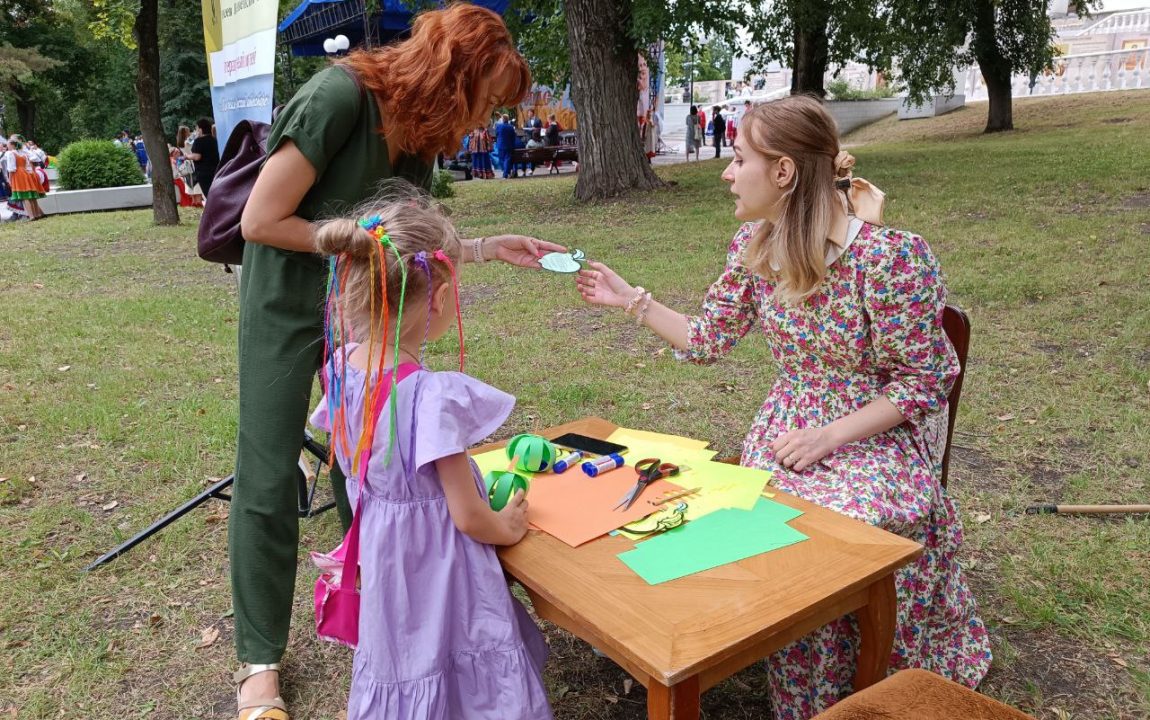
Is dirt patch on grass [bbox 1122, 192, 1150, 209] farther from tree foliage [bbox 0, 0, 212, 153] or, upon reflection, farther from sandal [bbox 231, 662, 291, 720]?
tree foliage [bbox 0, 0, 212, 153]

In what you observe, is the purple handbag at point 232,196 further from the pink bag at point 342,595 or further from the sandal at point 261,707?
Result: the sandal at point 261,707

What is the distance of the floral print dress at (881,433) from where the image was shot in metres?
2.04

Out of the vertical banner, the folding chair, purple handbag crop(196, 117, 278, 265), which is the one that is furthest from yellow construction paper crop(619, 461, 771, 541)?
the vertical banner

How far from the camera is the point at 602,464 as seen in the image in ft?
7.06

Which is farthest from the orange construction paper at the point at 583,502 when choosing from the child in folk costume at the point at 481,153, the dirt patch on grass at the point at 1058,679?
the child in folk costume at the point at 481,153

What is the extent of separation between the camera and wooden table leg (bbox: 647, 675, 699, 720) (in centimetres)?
138

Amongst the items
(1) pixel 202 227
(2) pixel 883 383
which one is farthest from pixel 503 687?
(1) pixel 202 227

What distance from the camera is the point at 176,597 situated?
10.4ft

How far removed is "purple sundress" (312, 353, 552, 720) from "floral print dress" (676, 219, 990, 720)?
78cm

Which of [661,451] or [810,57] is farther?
[810,57]

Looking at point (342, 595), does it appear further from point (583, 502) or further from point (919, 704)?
point (919, 704)

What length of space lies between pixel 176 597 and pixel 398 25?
19.1 meters

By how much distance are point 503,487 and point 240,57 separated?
2.44 meters

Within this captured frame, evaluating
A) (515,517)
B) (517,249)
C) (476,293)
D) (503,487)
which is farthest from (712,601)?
(476,293)
